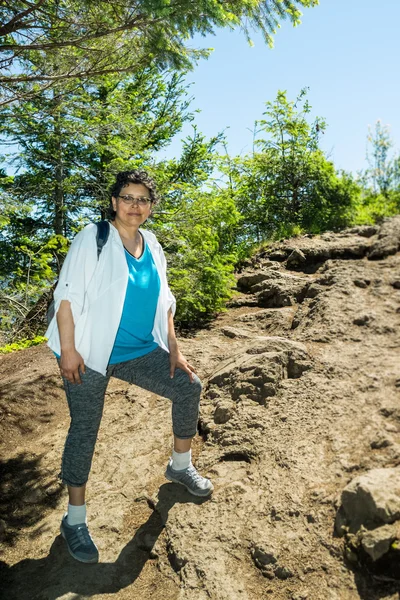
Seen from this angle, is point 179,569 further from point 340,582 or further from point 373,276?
point 373,276

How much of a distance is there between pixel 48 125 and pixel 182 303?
597 centimetres

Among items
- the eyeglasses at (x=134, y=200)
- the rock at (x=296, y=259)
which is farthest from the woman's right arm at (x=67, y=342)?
the rock at (x=296, y=259)

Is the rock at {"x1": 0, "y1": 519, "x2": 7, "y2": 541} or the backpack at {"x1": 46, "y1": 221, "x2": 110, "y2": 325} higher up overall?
the backpack at {"x1": 46, "y1": 221, "x2": 110, "y2": 325}

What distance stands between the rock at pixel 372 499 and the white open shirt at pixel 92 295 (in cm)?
155

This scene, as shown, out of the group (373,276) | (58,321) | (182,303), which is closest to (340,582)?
(58,321)

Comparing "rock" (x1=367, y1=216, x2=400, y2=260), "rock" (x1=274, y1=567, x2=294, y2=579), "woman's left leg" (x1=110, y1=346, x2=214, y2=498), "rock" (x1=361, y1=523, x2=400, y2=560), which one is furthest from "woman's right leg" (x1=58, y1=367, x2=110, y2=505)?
"rock" (x1=367, y1=216, x2=400, y2=260)

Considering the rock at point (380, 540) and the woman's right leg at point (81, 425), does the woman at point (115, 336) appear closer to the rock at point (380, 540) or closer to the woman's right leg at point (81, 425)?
the woman's right leg at point (81, 425)

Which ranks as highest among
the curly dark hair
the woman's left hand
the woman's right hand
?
the curly dark hair

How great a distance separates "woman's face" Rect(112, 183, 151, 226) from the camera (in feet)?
10.1

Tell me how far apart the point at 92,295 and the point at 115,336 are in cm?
27

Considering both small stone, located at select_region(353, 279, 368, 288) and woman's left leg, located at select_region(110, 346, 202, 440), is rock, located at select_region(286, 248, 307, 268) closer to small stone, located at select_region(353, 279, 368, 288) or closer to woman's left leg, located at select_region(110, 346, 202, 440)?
small stone, located at select_region(353, 279, 368, 288)

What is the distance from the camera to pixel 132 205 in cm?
307

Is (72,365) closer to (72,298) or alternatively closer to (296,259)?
(72,298)

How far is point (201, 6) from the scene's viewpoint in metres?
4.77
